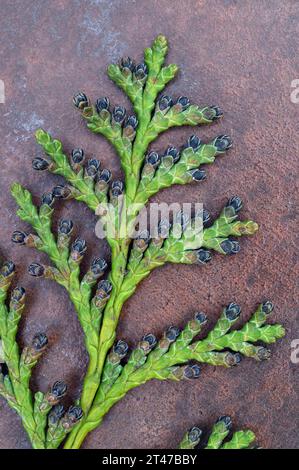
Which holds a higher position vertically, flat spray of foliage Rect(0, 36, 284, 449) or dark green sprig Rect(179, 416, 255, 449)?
flat spray of foliage Rect(0, 36, 284, 449)

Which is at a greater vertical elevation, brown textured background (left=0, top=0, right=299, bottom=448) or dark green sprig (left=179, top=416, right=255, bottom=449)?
brown textured background (left=0, top=0, right=299, bottom=448)

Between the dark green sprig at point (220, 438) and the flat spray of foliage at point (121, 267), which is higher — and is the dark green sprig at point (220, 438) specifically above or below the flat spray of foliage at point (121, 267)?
below

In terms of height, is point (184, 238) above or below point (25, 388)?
above

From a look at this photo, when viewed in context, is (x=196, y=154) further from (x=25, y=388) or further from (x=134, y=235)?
(x=25, y=388)

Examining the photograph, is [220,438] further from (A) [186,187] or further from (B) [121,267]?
(A) [186,187]

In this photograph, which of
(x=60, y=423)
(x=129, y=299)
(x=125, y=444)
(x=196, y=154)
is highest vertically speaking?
(x=196, y=154)

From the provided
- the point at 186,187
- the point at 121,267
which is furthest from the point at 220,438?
the point at 186,187
